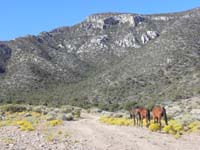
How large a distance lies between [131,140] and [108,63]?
103 m

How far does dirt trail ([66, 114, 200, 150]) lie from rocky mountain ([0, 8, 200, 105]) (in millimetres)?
52754

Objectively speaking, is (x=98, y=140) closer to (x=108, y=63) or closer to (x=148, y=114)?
(x=148, y=114)

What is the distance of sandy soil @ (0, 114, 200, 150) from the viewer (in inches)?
779

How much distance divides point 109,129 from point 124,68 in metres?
80.6

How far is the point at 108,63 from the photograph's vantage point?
12506 cm

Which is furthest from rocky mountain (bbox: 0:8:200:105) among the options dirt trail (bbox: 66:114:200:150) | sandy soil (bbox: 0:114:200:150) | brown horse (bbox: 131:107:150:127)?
sandy soil (bbox: 0:114:200:150)

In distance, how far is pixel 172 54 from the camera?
102 meters

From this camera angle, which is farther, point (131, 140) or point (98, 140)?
point (131, 140)

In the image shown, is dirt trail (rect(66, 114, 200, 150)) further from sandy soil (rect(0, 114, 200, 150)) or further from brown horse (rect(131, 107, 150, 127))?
brown horse (rect(131, 107, 150, 127))

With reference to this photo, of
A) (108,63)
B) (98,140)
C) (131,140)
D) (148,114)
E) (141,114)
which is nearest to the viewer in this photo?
(98,140)

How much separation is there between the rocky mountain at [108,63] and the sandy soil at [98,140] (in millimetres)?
53326

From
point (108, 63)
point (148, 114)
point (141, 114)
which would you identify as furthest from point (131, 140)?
point (108, 63)

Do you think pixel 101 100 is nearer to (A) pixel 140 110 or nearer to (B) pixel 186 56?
(B) pixel 186 56

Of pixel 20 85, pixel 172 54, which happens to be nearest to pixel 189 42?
pixel 172 54
